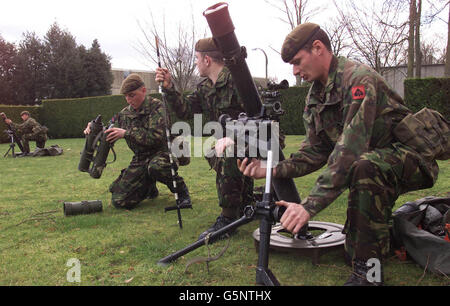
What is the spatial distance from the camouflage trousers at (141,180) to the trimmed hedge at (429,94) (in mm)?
10098

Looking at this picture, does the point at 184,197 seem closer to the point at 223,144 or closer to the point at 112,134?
the point at 112,134

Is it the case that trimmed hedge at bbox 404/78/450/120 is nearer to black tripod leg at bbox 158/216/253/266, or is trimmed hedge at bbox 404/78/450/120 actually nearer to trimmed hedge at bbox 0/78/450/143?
trimmed hedge at bbox 0/78/450/143

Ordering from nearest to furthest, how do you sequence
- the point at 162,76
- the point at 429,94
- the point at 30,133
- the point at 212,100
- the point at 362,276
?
1. the point at 362,276
2. the point at 162,76
3. the point at 212,100
4. the point at 429,94
5. the point at 30,133

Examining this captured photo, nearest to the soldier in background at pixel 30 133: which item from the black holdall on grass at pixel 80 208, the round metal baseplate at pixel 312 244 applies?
the black holdall on grass at pixel 80 208

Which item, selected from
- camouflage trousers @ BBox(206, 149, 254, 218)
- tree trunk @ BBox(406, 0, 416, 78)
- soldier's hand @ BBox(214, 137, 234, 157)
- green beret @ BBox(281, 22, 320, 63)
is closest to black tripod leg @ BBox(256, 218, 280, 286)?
soldier's hand @ BBox(214, 137, 234, 157)

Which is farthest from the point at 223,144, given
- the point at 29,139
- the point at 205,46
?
the point at 29,139

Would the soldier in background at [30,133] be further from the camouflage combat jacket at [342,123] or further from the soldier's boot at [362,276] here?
the soldier's boot at [362,276]

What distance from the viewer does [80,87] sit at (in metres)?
33.2

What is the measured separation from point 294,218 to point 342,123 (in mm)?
1003

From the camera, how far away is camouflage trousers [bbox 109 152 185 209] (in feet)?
18.0

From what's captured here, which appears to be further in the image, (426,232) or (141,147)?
(141,147)

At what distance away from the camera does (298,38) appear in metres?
Result: 2.72

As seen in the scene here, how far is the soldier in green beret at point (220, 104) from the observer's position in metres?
4.16

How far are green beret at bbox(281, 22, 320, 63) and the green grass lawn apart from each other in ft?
5.34
